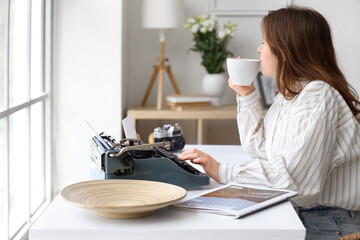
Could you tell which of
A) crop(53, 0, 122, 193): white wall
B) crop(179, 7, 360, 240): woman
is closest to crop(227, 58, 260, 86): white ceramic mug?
crop(179, 7, 360, 240): woman

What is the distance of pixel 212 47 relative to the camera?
3.48 metres

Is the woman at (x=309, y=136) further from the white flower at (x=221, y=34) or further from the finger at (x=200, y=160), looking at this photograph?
the white flower at (x=221, y=34)

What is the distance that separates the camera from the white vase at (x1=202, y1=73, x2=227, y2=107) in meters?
3.53

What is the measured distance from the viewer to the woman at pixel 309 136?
1580mm

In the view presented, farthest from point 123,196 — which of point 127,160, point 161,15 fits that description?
point 161,15

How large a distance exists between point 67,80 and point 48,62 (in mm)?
154

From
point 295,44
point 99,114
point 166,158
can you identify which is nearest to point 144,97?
point 99,114

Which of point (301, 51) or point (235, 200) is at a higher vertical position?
point (301, 51)

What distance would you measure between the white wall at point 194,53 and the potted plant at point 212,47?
187 mm

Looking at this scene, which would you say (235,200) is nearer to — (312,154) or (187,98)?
(312,154)

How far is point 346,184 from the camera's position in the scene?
1.75 m

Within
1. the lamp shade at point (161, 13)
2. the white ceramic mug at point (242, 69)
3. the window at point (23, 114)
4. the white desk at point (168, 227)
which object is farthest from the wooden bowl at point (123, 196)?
the lamp shade at point (161, 13)

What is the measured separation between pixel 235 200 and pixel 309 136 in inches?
13.9

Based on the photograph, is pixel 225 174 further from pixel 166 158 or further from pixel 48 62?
pixel 48 62
